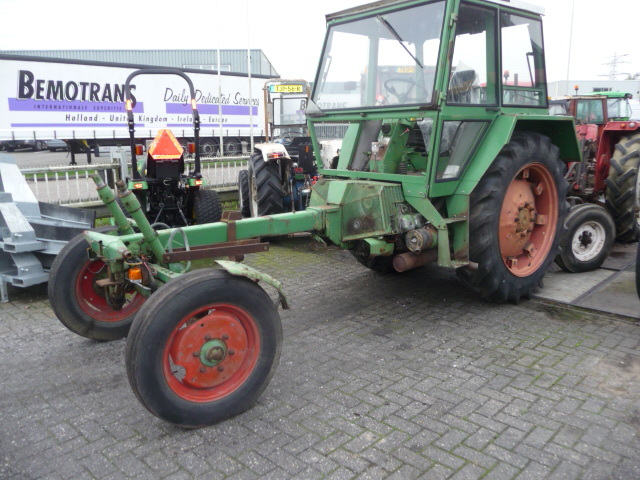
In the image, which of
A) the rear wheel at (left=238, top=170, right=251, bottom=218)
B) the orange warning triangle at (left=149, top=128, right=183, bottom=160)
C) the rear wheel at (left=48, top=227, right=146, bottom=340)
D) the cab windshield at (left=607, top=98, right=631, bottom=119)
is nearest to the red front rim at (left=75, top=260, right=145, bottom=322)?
the rear wheel at (left=48, top=227, right=146, bottom=340)

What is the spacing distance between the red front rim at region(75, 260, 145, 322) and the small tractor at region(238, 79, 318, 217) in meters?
3.15

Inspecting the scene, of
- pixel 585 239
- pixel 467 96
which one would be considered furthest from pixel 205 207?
pixel 585 239

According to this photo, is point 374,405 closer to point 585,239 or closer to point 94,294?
point 94,294

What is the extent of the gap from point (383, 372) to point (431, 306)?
Result: 4.77 feet

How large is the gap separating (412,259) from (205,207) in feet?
10.9

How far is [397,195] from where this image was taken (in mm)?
4410

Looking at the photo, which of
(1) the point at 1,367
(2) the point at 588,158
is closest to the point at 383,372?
(1) the point at 1,367

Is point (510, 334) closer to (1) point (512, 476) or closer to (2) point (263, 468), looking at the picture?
(1) point (512, 476)

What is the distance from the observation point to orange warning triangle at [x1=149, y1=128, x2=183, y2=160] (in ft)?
21.1

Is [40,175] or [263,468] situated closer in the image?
[263,468]

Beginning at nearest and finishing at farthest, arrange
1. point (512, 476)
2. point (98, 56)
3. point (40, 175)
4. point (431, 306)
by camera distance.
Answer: point (512, 476) < point (431, 306) < point (40, 175) < point (98, 56)

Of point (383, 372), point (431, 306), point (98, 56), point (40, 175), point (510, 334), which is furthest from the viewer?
point (98, 56)

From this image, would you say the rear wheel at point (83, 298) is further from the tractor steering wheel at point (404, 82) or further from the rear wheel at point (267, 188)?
the rear wheel at point (267, 188)

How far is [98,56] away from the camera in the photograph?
33.9 metres
